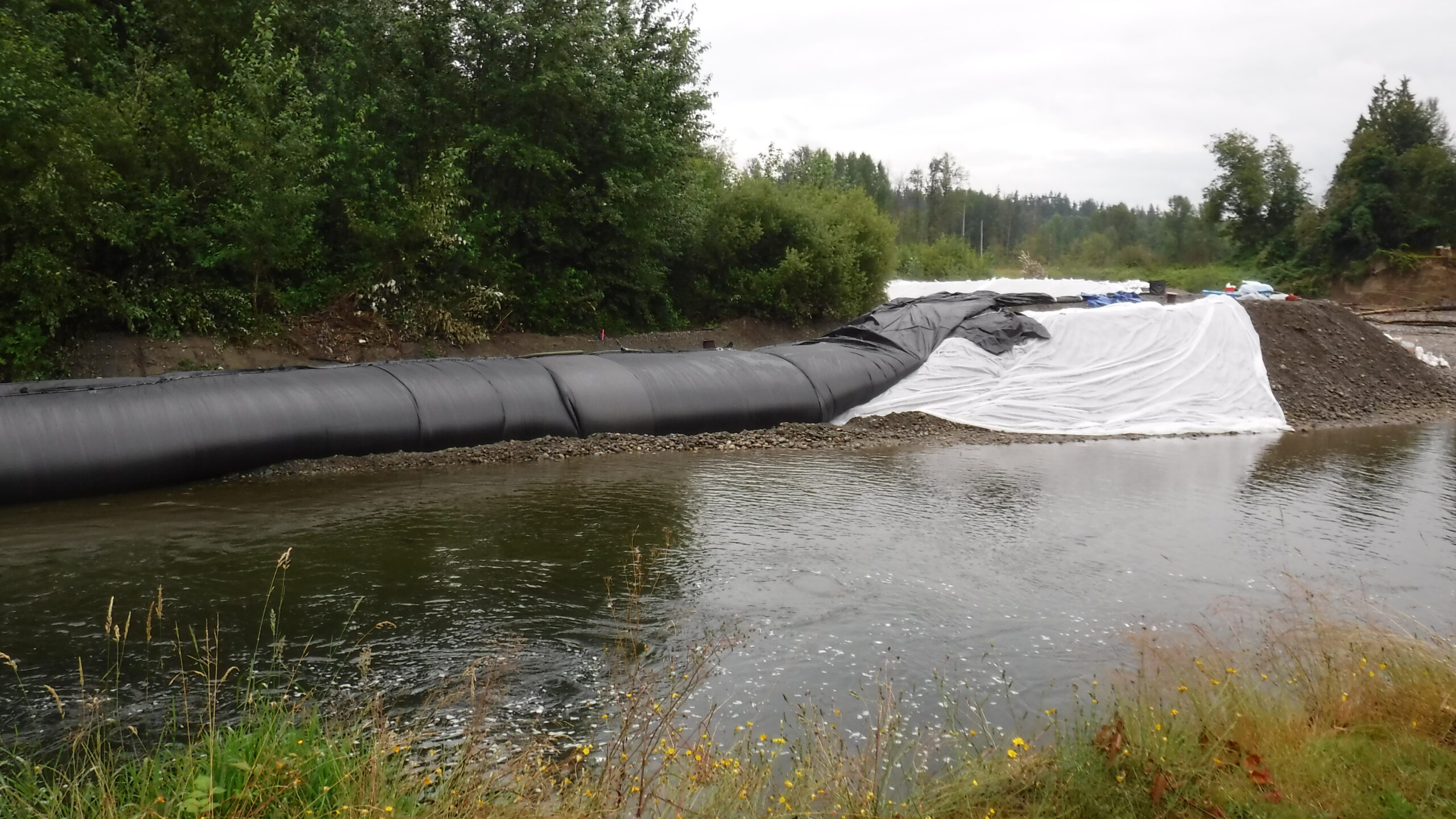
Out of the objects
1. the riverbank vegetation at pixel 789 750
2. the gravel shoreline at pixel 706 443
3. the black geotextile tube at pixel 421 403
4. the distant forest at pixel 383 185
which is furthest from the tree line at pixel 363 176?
the riverbank vegetation at pixel 789 750

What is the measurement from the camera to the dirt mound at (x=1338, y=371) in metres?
17.8

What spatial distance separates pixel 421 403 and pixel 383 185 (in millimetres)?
7502

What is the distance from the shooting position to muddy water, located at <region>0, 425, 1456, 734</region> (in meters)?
6.07

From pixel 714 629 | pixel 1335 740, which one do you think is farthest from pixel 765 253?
pixel 1335 740

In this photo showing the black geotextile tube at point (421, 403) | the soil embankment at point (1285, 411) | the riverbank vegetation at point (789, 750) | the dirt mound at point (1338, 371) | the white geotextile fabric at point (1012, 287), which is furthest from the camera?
the white geotextile fabric at point (1012, 287)

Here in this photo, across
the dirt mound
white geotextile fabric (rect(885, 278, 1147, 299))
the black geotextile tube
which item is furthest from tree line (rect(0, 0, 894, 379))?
the dirt mound

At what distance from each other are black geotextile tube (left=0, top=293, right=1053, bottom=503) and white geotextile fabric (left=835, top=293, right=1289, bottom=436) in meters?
0.41

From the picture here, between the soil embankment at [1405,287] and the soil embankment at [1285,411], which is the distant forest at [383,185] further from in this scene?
the soil embankment at [1405,287]

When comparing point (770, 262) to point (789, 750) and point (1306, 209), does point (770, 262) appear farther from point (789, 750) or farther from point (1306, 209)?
point (1306, 209)

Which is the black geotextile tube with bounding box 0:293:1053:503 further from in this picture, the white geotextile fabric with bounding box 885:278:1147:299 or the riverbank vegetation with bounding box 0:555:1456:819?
the white geotextile fabric with bounding box 885:278:1147:299

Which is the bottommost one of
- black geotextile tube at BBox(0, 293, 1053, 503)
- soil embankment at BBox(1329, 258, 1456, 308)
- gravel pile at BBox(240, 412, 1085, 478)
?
gravel pile at BBox(240, 412, 1085, 478)

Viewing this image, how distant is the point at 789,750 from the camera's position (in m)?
4.95

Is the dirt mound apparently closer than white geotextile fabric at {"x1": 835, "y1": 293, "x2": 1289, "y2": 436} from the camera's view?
No

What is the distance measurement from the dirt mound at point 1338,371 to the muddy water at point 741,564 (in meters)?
5.64
